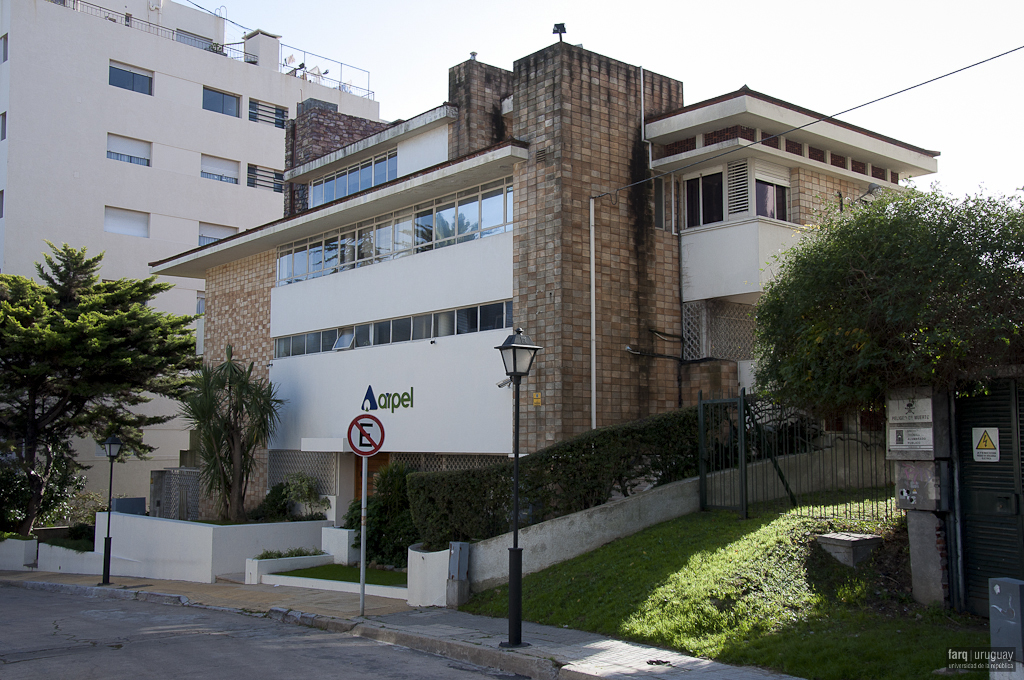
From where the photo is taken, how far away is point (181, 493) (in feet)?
91.1

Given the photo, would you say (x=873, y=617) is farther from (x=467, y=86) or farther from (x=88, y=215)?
(x=88, y=215)

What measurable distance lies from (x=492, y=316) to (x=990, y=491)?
1049 centimetres

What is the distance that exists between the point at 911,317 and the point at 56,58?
123ft

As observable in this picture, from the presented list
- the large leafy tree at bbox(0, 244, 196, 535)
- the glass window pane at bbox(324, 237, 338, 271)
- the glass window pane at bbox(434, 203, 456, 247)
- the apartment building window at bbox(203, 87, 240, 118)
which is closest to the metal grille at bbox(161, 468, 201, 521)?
the large leafy tree at bbox(0, 244, 196, 535)

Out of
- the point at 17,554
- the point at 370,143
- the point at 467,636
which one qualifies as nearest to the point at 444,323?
the point at 370,143

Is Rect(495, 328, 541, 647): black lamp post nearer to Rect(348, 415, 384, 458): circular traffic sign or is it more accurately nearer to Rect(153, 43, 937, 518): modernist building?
Rect(348, 415, 384, 458): circular traffic sign

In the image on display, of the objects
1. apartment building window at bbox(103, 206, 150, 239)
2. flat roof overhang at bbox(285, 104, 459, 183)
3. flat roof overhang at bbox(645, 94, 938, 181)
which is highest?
apartment building window at bbox(103, 206, 150, 239)

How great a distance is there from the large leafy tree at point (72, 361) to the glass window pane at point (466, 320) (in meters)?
12.6

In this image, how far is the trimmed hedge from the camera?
1325 cm

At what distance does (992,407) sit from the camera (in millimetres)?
8820

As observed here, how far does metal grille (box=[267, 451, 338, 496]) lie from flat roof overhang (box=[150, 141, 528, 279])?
591 cm

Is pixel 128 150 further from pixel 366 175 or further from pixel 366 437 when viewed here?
pixel 366 437

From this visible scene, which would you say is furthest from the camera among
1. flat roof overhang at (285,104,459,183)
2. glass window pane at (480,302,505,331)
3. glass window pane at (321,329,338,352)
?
glass window pane at (321,329,338,352)

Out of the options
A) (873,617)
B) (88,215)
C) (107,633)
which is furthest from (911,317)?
(88,215)
